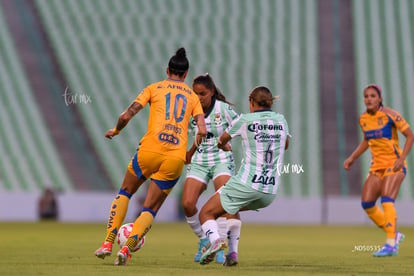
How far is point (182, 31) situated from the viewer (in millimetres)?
33438

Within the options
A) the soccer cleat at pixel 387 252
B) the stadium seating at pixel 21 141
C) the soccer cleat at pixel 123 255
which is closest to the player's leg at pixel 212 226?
the soccer cleat at pixel 123 255

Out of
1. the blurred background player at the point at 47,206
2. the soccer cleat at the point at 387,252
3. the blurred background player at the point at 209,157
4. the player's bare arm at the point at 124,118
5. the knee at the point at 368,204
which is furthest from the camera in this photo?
the blurred background player at the point at 47,206

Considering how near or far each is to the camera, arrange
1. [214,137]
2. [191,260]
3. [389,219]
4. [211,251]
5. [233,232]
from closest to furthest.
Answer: [211,251], [233,232], [191,260], [214,137], [389,219]

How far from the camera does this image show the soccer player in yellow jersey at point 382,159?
1171 centimetres

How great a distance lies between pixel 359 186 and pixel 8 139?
36.3 feet

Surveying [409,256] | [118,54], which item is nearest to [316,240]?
[409,256]

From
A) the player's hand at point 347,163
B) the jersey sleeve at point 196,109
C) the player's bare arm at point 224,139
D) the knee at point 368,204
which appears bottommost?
the knee at point 368,204

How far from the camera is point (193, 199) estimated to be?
9.94m

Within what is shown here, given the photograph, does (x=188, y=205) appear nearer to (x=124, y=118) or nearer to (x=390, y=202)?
(x=124, y=118)

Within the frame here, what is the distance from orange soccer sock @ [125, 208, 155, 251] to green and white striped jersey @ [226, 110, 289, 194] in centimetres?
96

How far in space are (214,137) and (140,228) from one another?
1.83 metres

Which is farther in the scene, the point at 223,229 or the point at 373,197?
the point at 373,197

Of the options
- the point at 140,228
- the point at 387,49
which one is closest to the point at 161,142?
the point at 140,228

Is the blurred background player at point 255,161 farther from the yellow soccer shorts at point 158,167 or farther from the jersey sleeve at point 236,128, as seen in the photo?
the yellow soccer shorts at point 158,167
